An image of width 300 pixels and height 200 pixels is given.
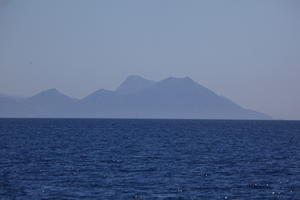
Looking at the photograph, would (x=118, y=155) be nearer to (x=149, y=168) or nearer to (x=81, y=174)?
(x=149, y=168)

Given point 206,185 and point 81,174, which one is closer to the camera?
point 206,185

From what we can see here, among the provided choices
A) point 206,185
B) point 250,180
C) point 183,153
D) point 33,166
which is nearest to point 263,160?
point 183,153

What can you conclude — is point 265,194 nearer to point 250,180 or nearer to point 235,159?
point 250,180

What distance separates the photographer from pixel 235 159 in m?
61.7

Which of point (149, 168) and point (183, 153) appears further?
point (183, 153)

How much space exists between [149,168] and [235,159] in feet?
46.0

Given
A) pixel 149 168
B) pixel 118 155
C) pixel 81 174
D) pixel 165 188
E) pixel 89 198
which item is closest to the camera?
pixel 89 198

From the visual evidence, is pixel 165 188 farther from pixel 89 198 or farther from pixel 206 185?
pixel 89 198

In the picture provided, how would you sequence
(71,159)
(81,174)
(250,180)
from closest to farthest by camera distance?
(250,180), (81,174), (71,159)

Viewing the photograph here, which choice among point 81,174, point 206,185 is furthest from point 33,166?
point 206,185

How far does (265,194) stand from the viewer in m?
38.2

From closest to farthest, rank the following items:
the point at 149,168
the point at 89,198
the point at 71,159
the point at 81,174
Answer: the point at 89,198
the point at 81,174
the point at 149,168
the point at 71,159

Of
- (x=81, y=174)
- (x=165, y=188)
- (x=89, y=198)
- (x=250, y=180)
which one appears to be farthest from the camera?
(x=81, y=174)

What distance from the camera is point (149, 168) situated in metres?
52.3
